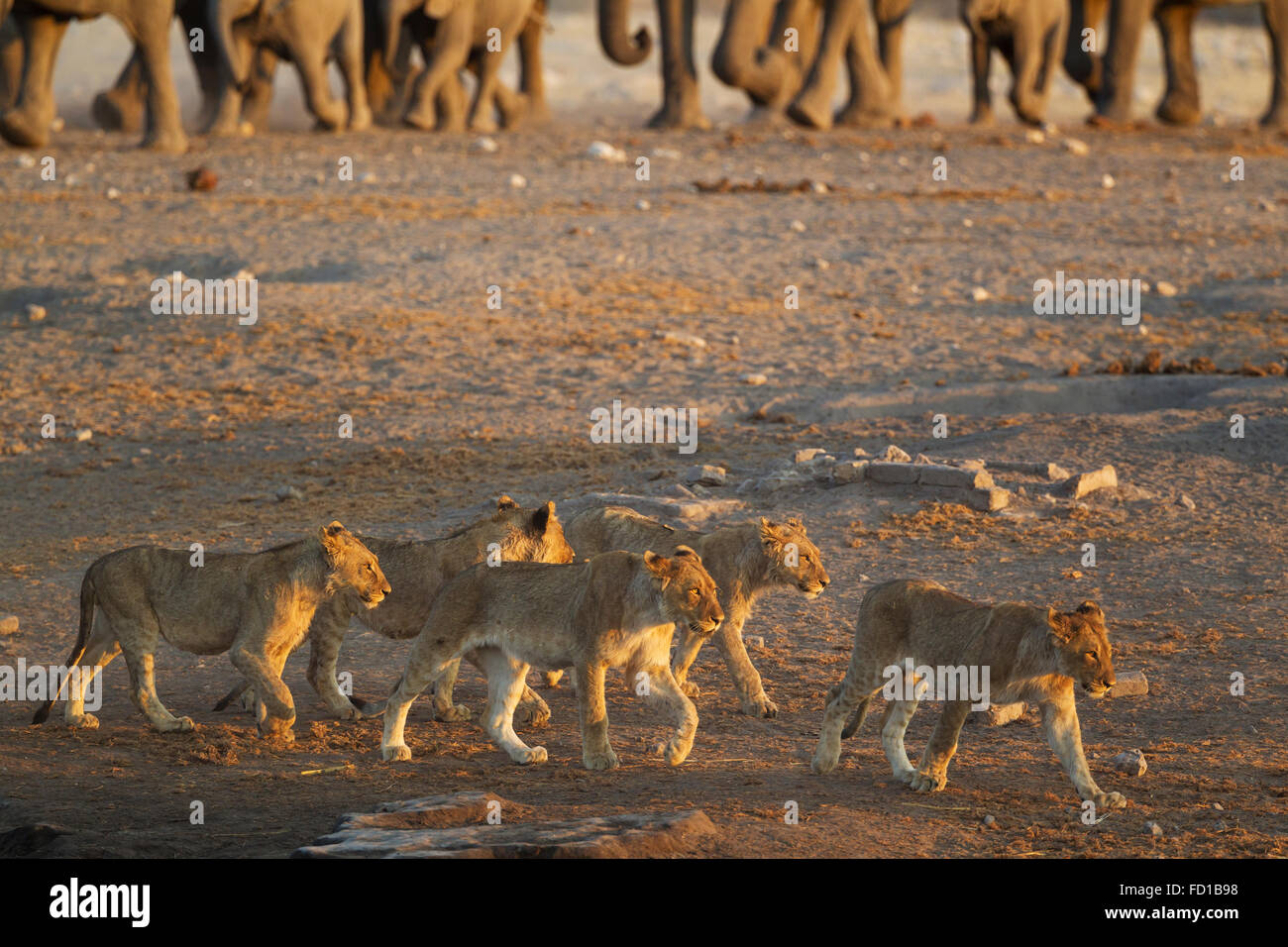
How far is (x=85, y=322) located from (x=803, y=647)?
9.52 meters

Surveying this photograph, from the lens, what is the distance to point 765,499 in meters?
11.7

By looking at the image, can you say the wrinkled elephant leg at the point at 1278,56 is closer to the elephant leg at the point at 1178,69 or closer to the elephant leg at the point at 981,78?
the elephant leg at the point at 1178,69

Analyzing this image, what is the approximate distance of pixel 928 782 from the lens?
23.7 feet

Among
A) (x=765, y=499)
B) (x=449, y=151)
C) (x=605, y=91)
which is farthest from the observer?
(x=605, y=91)

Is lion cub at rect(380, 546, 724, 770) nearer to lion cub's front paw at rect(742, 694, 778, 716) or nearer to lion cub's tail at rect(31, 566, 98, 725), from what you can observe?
lion cub's front paw at rect(742, 694, 778, 716)

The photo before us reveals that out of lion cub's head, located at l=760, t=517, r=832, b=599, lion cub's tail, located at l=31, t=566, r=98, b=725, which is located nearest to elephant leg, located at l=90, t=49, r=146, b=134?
lion cub's tail, located at l=31, t=566, r=98, b=725

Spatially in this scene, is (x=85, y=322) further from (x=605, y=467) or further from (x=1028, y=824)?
(x=1028, y=824)

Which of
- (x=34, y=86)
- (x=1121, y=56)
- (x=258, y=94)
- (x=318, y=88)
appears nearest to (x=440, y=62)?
(x=318, y=88)

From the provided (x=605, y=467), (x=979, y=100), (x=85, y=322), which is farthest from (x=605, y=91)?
(x=605, y=467)

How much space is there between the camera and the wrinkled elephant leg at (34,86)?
80.8 feet

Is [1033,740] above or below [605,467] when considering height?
below

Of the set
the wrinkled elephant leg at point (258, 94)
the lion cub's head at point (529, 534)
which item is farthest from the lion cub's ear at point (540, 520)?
the wrinkled elephant leg at point (258, 94)

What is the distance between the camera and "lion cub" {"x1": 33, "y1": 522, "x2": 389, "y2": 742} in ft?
26.4
